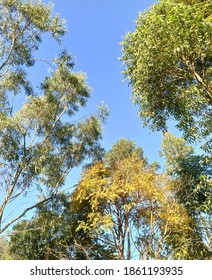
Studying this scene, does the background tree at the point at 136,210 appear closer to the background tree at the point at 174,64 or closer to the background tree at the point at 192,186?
the background tree at the point at 192,186

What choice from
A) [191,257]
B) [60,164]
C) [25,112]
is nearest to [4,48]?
[25,112]

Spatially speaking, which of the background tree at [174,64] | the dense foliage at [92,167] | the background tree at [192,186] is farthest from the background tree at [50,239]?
the background tree at [174,64]

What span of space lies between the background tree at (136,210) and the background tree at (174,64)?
257cm

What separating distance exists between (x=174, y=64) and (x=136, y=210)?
5.85 metres

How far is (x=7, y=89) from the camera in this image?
39.7 ft

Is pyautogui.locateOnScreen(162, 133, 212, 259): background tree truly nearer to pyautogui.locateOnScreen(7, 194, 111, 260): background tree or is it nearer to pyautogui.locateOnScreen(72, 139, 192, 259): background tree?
pyautogui.locateOnScreen(72, 139, 192, 259): background tree

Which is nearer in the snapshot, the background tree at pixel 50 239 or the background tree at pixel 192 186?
the background tree at pixel 192 186

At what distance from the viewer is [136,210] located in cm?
1091

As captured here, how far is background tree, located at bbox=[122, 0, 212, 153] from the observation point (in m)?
6.40

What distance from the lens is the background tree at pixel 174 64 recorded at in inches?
252

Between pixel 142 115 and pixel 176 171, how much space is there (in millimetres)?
6244

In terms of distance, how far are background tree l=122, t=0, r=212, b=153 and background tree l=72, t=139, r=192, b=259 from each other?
2.57m
